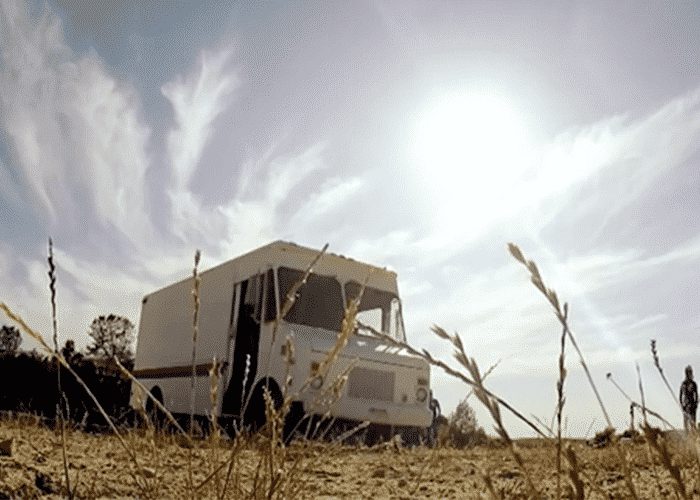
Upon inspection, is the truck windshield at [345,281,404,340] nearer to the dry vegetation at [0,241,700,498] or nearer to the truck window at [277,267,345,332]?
the truck window at [277,267,345,332]

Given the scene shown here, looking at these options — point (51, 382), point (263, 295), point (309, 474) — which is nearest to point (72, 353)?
point (51, 382)

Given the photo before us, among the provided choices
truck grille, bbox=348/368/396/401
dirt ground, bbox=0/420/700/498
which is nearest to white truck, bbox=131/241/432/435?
truck grille, bbox=348/368/396/401

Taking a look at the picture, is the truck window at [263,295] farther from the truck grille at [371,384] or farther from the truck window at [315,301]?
the truck grille at [371,384]

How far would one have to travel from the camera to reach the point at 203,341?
1224 centimetres

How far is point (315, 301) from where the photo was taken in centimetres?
1060

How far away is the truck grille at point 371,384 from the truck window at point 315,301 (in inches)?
30.0

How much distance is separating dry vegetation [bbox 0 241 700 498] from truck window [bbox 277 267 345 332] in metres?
3.57

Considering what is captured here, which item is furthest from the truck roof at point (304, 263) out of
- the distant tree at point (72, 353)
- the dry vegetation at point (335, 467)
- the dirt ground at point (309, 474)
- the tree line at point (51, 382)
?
the distant tree at point (72, 353)

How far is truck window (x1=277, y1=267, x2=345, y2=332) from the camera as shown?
1037 cm

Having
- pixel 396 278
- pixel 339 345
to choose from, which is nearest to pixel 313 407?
pixel 339 345

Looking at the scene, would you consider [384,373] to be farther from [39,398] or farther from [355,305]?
[39,398]

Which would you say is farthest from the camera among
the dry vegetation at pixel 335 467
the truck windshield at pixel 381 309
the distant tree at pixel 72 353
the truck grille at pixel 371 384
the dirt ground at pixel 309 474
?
the distant tree at pixel 72 353

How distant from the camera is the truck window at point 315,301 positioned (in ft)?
34.0

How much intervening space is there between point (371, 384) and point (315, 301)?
1.48 m
